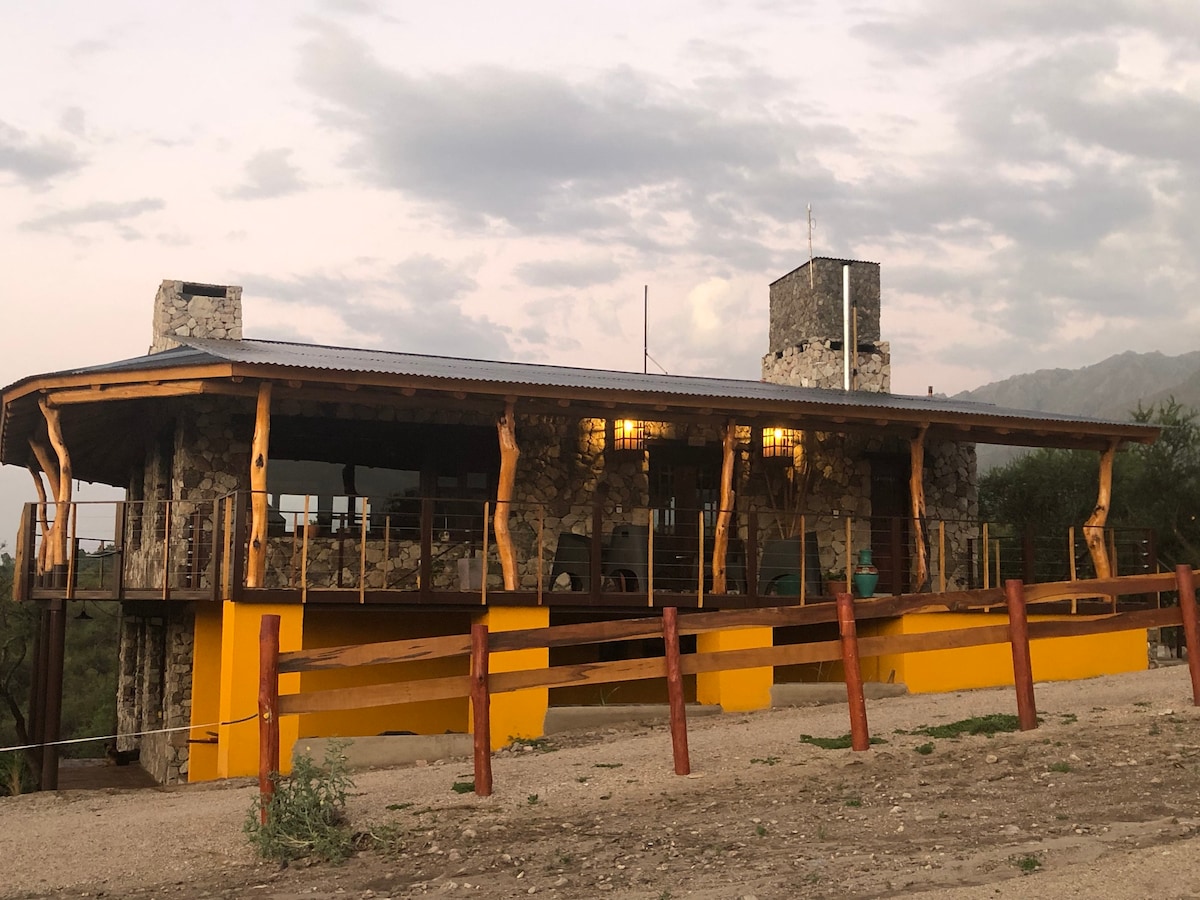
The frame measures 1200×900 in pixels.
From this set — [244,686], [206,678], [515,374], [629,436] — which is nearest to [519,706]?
[244,686]

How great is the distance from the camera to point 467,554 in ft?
49.7

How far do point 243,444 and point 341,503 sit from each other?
1340 mm

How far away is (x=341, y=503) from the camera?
15125mm

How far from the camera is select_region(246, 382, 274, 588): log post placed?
1227 centimetres

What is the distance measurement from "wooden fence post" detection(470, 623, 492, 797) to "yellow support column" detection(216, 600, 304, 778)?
147 inches

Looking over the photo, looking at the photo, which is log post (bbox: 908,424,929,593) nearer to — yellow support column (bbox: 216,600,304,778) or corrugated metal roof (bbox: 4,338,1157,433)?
corrugated metal roof (bbox: 4,338,1157,433)

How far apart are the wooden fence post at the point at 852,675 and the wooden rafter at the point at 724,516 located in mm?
4924

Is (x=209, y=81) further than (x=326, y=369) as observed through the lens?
Yes

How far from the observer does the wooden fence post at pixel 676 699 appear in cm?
873

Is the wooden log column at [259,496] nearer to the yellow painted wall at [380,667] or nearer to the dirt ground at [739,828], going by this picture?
the yellow painted wall at [380,667]

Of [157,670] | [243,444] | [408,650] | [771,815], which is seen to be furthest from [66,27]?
[771,815]

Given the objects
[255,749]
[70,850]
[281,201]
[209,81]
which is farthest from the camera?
[281,201]

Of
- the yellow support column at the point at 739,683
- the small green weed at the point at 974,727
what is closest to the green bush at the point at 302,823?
the small green weed at the point at 974,727

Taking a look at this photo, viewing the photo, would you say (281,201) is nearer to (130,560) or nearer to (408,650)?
(130,560)
